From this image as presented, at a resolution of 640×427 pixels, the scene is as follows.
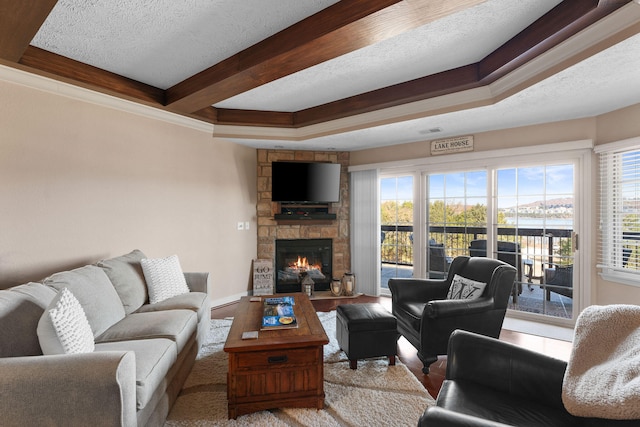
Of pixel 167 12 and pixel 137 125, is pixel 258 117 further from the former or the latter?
pixel 167 12

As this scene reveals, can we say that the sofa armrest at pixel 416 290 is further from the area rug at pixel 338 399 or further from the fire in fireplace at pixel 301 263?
the fire in fireplace at pixel 301 263

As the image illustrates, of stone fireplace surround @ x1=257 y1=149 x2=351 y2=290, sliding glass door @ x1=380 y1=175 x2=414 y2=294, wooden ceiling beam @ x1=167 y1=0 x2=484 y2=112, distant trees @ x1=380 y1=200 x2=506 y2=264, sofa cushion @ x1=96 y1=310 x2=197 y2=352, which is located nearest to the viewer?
wooden ceiling beam @ x1=167 y1=0 x2=484 y2=112

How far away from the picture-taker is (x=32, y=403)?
1.39m

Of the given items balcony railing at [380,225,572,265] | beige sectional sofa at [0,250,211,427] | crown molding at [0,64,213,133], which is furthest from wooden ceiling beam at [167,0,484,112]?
balcony railing at [380,225,572,265]

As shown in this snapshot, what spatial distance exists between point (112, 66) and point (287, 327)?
2.91 m

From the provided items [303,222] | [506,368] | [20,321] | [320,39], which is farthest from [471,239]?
[20,321]

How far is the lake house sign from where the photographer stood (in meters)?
4.17

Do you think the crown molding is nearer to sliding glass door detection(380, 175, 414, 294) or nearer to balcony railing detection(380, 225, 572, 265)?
sliding glass door detection(380, 175, 414, 294)

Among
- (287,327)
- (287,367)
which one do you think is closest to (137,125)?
(287,327)

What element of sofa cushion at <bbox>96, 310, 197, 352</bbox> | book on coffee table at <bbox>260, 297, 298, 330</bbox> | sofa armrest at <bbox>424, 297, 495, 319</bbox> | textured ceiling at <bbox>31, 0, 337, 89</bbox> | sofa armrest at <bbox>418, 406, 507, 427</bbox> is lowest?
sofa cushion at <bbox>96, 310, 197, 352</bbox>

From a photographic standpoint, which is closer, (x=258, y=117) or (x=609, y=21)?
(x=609, y=21)

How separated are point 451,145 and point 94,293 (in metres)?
4.26

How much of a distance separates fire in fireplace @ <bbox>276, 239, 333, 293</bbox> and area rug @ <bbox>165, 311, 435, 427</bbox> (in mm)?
2396

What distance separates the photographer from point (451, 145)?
4.30 meters
